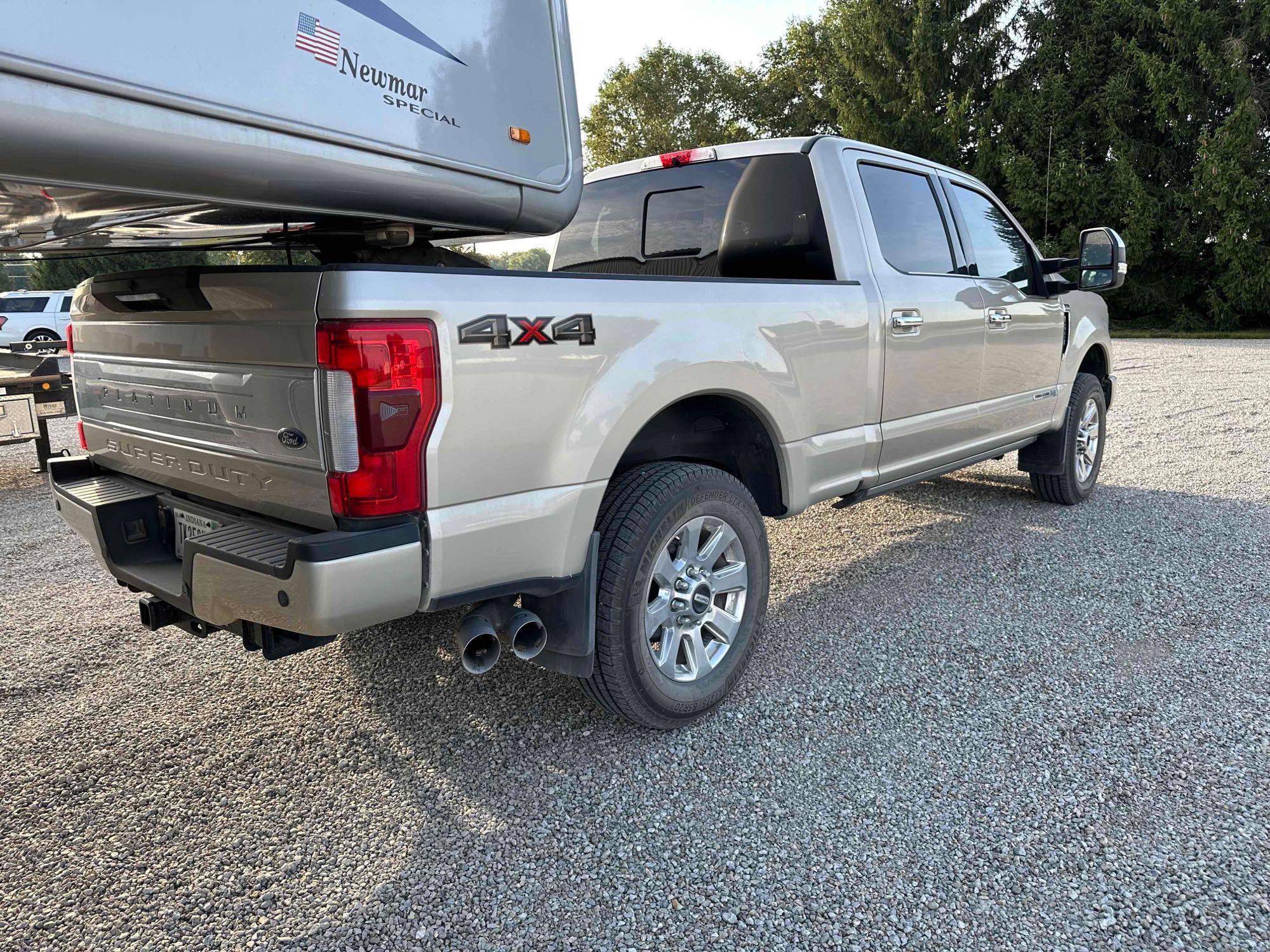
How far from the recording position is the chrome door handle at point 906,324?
3.79 m

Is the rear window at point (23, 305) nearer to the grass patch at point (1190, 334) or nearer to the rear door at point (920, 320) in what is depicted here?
the rear door at point (920, 320)

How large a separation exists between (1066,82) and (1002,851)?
25281 millimetres

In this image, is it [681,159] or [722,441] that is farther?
[681,159]

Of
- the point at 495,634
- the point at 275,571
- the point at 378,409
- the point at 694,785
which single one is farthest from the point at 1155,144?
the point at 275,571

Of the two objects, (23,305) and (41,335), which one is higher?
(23,305)

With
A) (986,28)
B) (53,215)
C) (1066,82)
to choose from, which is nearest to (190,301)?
(53,215)

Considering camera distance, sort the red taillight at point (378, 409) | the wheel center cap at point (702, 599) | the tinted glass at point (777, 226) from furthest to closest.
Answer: the tinted glass at point (777, 226) → the wheel center cap at point (702, 599) → the red taillight at point (378, 409)

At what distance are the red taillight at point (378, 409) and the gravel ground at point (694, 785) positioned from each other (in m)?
1.00

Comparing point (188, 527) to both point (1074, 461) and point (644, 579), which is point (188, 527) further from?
point (1074, 461)

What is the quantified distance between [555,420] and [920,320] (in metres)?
2.19

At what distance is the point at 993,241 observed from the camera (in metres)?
4.89

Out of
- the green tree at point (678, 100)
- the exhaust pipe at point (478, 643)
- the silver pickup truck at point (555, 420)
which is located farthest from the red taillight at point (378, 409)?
the green tree at point (678, 100)

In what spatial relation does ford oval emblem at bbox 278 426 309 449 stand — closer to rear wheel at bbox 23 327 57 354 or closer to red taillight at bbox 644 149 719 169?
red taillight at bbox 644 149 719 169

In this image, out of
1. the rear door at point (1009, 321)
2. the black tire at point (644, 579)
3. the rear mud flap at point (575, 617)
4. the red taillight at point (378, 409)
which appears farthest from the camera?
the rear door at point (1009, 321)
